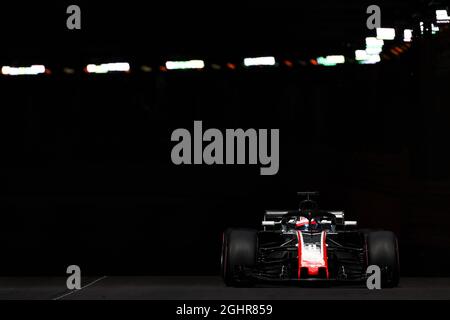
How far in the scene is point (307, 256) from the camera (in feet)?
41.2

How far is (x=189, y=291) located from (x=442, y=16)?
840 centimetres

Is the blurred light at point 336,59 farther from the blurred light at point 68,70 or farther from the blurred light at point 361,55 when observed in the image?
the blurred light at point 68,70

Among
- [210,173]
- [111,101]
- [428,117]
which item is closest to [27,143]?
[111,101]

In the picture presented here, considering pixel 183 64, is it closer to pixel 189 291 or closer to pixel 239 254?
pixel 239 254

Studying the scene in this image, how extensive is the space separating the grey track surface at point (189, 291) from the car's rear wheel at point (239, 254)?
7.9 inches

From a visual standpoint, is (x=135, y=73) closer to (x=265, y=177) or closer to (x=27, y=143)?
(x=27, y=143)

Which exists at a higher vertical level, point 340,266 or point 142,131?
point 142,131

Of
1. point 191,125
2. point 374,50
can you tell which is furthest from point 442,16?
point 191,125

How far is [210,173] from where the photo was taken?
78.0ft

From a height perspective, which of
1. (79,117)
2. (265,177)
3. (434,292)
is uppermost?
(79,117)

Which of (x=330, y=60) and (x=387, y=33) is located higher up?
(x=330, y=60)

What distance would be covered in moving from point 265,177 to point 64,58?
1180 cm

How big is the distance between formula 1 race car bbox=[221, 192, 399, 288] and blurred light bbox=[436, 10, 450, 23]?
20.3 feet

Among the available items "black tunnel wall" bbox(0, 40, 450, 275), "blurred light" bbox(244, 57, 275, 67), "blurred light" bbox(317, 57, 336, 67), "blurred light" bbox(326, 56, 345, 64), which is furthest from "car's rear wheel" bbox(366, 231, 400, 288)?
"blurred light" bbox(317, 57, 336, 67)
